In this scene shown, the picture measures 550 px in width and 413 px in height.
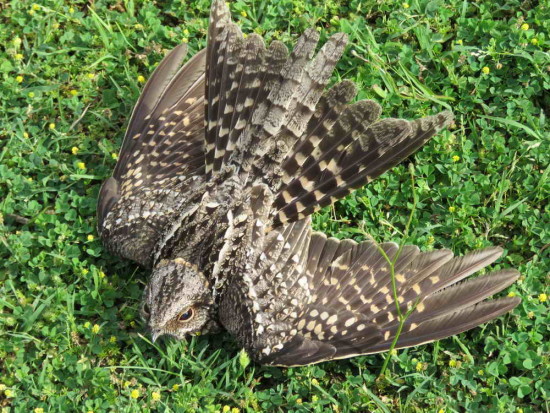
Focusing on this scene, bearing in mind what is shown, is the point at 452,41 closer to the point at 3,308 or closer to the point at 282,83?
the point at 282,83

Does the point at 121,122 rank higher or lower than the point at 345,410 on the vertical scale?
higher

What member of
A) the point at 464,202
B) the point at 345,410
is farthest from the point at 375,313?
the point at 464,202

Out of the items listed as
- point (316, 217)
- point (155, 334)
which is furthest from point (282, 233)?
point (155, 334)

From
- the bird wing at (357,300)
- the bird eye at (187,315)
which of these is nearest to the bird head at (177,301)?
the bird eye at (187,315)

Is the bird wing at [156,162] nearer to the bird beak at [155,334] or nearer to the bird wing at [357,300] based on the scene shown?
the bird beak at [155,334]

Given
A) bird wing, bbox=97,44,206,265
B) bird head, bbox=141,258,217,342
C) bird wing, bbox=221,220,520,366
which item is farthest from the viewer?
bird wing, bbox=97,44,206,265

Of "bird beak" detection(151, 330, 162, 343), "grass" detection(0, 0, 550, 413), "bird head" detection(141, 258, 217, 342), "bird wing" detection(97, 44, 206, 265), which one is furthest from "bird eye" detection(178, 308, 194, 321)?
"bird wing" detection(97, 44, 206, 265)

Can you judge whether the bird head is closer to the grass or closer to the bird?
the bird
